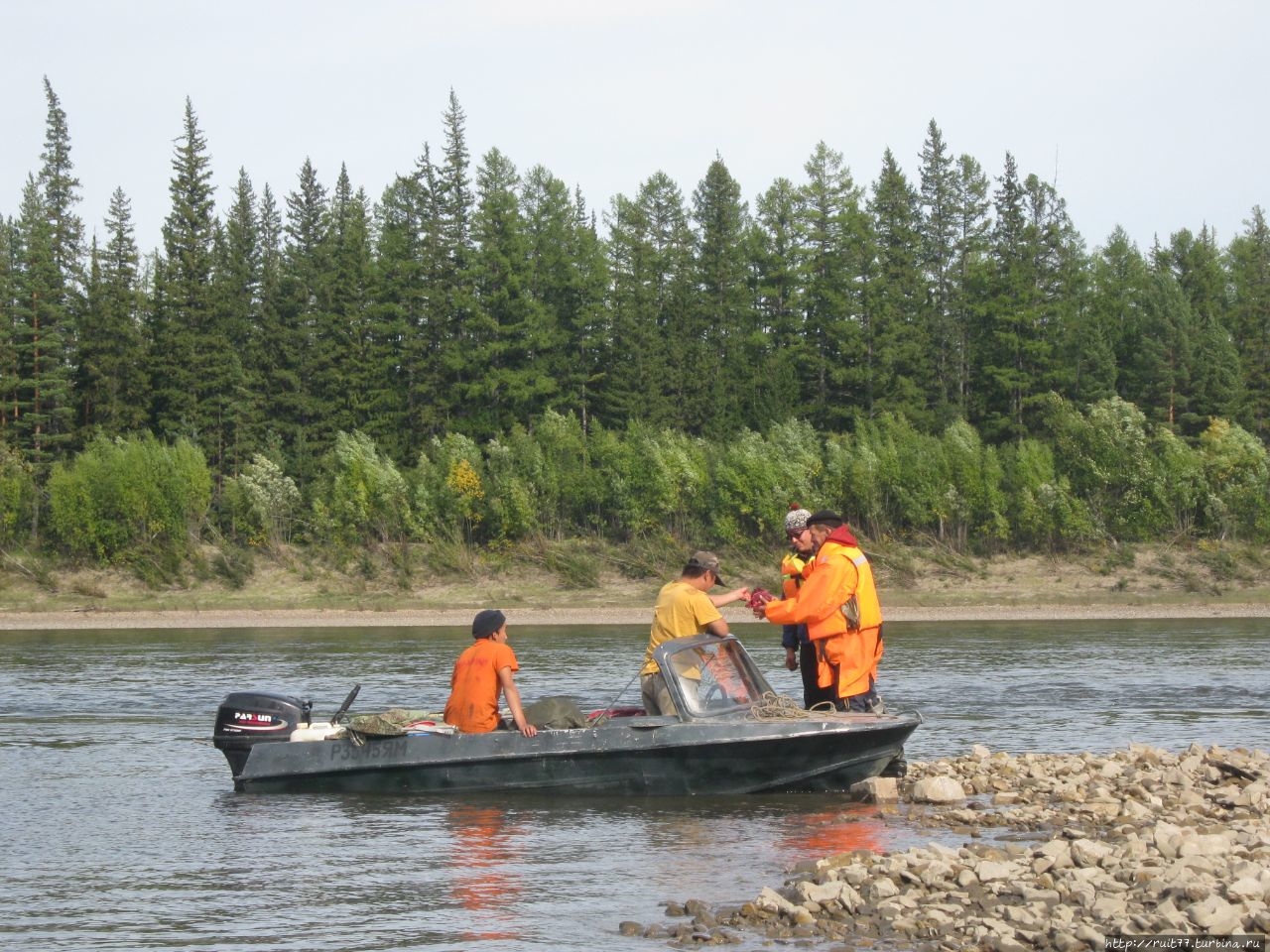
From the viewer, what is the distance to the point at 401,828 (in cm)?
1394

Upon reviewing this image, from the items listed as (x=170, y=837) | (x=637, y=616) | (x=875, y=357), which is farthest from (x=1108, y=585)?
(x=170, y=837)

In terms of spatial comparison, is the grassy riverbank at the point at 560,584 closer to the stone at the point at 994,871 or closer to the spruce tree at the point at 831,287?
the spruce tree at the point at 831,287

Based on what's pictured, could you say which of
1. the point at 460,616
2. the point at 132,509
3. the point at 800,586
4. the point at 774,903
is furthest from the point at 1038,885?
the point at 132,509

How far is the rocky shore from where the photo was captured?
9109 mm

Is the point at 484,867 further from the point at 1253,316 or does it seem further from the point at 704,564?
the point at 1253,316

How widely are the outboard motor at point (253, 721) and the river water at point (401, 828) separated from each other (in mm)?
583

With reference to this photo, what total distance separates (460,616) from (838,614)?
34989mm

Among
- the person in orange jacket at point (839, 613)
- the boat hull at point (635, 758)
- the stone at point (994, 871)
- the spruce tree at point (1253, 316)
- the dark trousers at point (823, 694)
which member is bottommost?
the stone at point (994, 871)

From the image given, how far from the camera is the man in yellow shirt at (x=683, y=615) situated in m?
13.9

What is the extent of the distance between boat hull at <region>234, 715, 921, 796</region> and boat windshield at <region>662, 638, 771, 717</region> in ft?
0.76

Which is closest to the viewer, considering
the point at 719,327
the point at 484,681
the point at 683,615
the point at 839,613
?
the point at 839,613

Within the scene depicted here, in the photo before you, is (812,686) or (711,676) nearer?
(711,676)

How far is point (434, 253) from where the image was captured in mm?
72000

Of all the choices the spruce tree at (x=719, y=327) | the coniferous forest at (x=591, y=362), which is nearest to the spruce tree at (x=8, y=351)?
the coniferous forest at (x=591, y=362)
